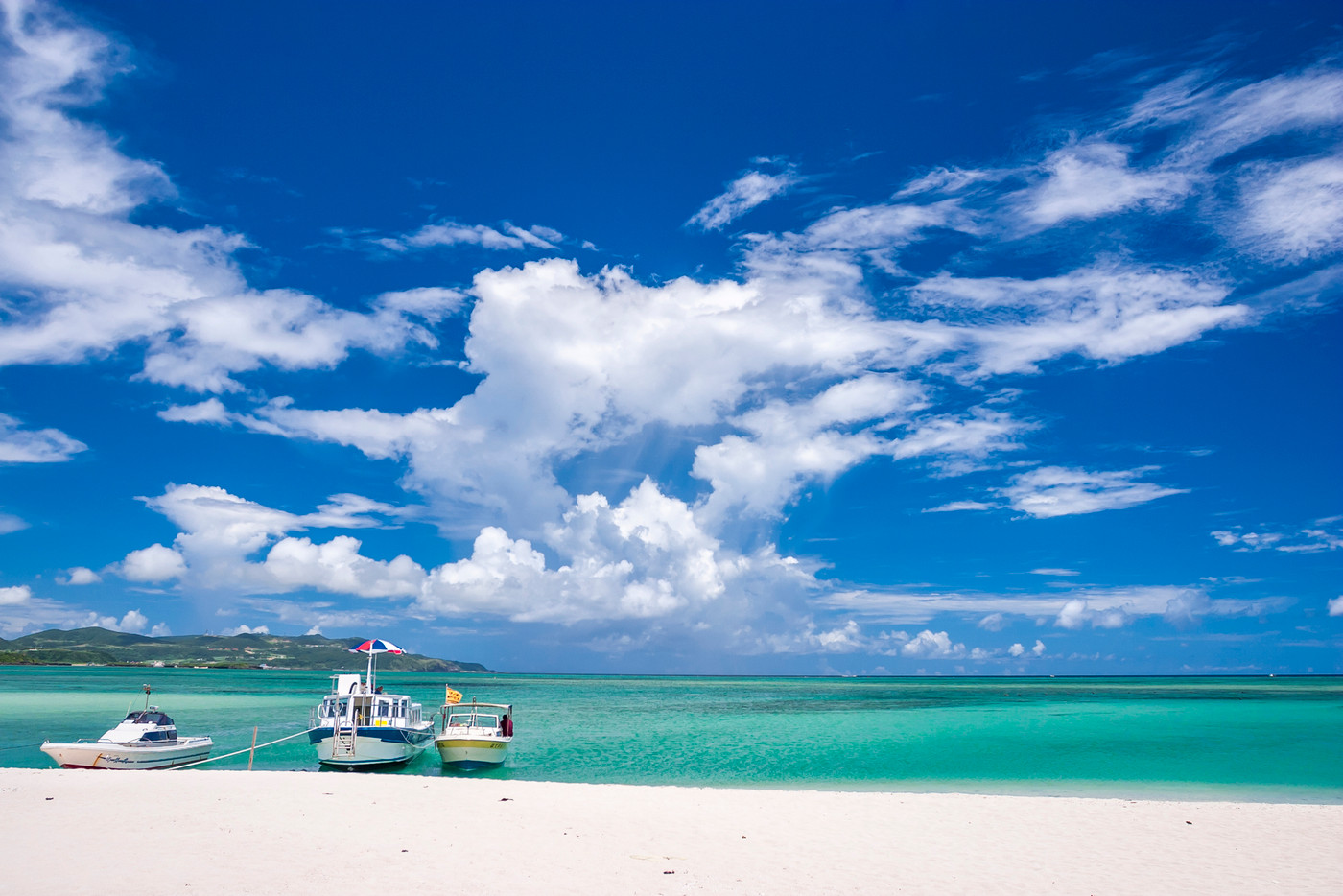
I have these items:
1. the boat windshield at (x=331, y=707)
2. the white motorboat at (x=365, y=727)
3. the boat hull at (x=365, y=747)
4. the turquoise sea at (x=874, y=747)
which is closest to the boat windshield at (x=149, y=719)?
the turquoise sea at (x=874, y=747)

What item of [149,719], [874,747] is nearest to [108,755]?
[149,719]

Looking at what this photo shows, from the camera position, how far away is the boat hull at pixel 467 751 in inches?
1329

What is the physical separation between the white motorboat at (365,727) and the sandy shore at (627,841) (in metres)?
6.82

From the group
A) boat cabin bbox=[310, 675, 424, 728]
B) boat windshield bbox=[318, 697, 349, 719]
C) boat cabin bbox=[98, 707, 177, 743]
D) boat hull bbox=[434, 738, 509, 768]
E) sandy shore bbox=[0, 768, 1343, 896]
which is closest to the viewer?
sandy shore bbox=[0, 768, 1343, 896]

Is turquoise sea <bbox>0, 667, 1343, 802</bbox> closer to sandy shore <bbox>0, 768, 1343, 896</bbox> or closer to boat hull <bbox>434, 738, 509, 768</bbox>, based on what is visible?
boat hull <bbox>434, 738, 509, 768</bbox>

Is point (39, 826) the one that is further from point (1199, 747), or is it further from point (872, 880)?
point (1199, 747)

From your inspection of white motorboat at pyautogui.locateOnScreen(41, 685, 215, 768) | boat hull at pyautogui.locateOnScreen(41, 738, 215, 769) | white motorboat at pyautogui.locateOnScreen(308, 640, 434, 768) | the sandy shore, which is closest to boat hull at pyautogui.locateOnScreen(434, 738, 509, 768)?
white motorboat at pyautogui.locateOnScreen(308, 640, 434, 768)

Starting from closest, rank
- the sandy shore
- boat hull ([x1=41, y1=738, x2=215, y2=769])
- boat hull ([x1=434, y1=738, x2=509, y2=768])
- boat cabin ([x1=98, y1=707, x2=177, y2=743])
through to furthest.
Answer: the sandy shore, boat hull ([x1=41, y1=738, x2=215, y2=769]), boat cabin ([x1=98, y1=707, x2=177, y2=743]), boat hull ([x1=434, y1=738, x2=509, y2=768])

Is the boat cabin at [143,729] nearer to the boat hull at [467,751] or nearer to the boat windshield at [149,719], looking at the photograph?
the boat windshield at [149,719]

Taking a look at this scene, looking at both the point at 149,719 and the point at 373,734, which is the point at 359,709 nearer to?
the point at 373,734

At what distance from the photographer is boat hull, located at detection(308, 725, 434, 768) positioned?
32.4m

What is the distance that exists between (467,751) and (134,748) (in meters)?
13.0

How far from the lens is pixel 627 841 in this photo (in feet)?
58.0

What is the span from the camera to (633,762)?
37.4m
